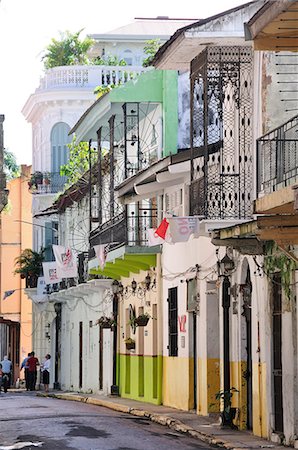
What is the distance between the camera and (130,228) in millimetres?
34094

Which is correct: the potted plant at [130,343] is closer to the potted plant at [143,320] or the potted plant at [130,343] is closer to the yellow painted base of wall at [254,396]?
the potted plant at [143,320]

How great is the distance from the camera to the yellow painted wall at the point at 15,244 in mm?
64938

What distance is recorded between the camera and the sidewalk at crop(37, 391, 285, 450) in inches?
852

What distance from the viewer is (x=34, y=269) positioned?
5394cm

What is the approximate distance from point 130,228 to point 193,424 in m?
9.34

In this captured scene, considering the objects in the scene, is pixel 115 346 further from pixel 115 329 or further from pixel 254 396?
pixel 254 396

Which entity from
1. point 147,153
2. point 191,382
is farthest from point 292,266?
point 147,153

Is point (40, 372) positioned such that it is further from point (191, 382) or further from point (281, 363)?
point (281, 363)

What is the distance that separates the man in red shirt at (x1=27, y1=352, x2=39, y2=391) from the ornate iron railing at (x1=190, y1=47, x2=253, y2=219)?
25.2m

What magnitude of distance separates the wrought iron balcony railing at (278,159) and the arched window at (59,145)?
108 feet

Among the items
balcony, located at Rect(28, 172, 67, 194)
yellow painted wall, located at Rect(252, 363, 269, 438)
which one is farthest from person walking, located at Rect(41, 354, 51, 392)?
yellow painted wall, located at Rect(252, 363, 269, 438)

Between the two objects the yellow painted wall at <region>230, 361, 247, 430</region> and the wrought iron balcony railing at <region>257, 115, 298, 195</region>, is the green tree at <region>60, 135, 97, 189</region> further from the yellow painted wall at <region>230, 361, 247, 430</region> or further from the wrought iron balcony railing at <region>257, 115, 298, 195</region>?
the wrought iron balcony railing at <region>257, 115, 298, 195</region>

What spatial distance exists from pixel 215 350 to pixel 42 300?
85.6ft

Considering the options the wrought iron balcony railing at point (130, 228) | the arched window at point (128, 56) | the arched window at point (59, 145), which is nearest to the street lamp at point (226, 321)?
the wrought iron balcony railing at point (130, 228)
